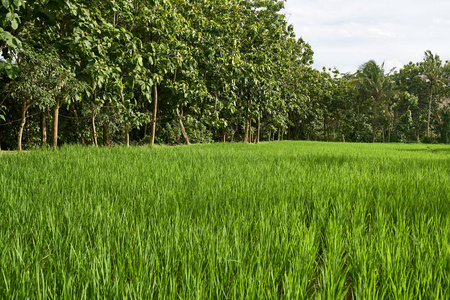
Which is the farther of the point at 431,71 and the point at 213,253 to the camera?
the point at 431,71

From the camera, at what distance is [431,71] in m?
25.2

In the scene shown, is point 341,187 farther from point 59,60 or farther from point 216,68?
point 216,68

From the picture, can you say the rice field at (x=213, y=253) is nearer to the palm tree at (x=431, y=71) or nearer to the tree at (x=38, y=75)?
the tree at (x=38, y=75)

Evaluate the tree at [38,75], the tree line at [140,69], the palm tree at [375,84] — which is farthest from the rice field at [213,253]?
the palm tree at [375,84]

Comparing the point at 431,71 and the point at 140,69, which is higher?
the point at 431,71

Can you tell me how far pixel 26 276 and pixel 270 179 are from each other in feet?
5.62

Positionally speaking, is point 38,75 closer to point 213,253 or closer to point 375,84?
→ point 213,253

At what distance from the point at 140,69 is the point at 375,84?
995 inches

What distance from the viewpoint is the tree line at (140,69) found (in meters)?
4.34

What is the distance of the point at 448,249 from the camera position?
0.83 meters

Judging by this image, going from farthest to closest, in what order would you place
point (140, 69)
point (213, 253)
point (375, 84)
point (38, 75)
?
point (375, 84), point (140, 69), point (38, 75), point (213, 253)

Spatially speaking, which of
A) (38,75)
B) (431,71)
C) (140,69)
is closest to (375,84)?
(431,71)

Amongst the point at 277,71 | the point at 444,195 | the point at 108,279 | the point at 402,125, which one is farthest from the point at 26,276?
the point at 402,125

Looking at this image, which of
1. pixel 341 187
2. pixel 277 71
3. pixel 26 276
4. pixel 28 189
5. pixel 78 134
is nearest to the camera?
pixel 26 276
